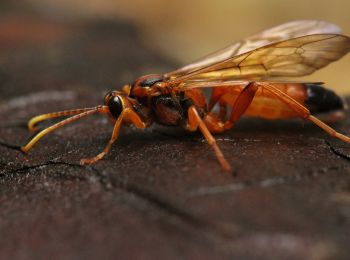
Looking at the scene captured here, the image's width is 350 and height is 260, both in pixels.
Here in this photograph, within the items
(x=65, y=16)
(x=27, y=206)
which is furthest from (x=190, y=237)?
(x=65, y=16)

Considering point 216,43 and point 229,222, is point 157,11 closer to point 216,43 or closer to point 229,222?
point 216,43

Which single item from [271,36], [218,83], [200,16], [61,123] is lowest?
[200,16]

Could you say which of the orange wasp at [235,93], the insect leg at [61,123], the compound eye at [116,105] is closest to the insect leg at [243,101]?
the orange wasp at [235,93]

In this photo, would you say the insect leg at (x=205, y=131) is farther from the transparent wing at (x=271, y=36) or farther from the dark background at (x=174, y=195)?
the transparent wing at (x=271, y=36)

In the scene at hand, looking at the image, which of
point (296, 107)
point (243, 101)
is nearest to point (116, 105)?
point (243, 101)

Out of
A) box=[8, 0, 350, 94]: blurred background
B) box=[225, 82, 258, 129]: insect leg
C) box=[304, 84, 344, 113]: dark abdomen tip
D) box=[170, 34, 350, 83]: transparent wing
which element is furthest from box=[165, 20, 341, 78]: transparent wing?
box=[8, 0, 350, 94]: blurred background

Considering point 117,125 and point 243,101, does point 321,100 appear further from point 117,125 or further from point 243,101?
point 117,125
